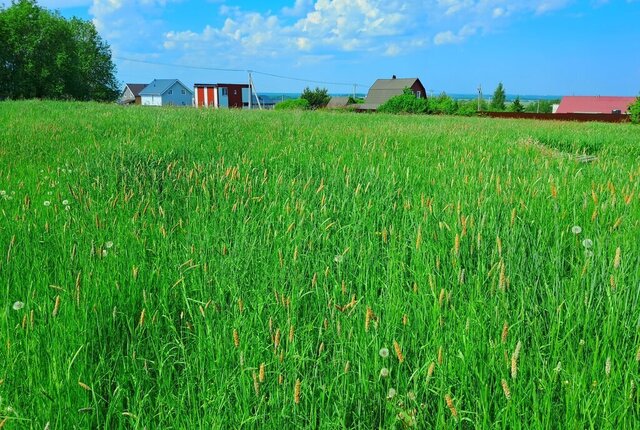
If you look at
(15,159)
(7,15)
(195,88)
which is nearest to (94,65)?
(7,15)

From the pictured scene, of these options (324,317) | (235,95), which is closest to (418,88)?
(235,95)

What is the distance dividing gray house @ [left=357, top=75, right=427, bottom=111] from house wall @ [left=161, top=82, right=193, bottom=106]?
41.2 metres

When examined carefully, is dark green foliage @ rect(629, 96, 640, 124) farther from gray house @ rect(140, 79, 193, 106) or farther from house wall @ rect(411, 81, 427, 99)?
gray house @ rect(140, 79, 193, 106)

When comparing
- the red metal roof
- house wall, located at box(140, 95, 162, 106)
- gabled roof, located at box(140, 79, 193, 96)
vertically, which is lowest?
the red metal roof

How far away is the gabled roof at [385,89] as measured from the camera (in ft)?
312

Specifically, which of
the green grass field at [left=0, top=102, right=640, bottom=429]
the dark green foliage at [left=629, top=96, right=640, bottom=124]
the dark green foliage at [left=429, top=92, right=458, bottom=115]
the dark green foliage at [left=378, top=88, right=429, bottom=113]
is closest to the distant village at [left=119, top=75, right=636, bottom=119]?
the dark green foliage at [left=429, top=92, right=458, bottom=115]

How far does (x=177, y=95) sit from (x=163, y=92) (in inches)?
196

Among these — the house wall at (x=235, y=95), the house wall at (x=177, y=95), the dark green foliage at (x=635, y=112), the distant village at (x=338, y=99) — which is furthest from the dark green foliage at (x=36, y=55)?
the dark green foliage at (x=635, y=112)

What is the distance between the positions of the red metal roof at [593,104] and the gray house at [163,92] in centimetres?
8049

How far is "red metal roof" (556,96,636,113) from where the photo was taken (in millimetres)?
98250

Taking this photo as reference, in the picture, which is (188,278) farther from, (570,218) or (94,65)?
(94,65)

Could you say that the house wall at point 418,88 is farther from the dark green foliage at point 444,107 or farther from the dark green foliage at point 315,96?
the dark green foliage at point 444,107

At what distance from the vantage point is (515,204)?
11.7 feet

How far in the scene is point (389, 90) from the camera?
9669 cm
